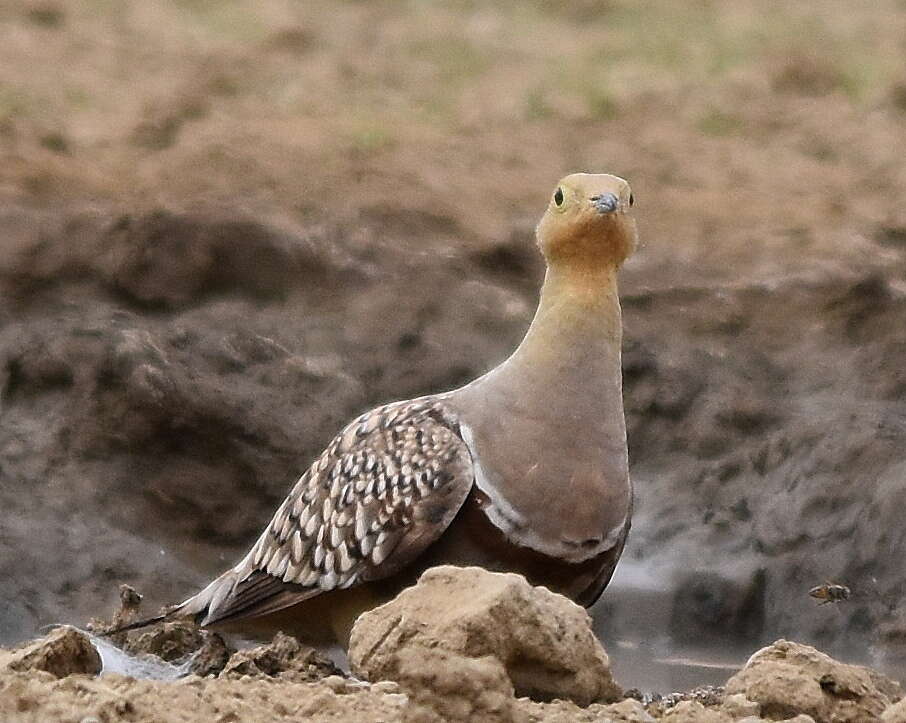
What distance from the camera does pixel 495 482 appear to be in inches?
217

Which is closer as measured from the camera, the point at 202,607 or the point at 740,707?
the point at 740,707

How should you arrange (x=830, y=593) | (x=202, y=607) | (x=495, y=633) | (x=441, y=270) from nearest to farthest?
1. (x=495, y=633)
2. (x=202, y=607)
3. (x=830, y=593)
4. (x=441, y=270)

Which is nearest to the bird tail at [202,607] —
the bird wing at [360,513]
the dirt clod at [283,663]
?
the bird wing at [360,513]

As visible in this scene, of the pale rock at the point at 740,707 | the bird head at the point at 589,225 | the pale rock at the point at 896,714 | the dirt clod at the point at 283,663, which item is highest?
the bird head at the point at 589,225

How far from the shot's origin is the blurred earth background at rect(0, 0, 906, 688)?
26.0 ft

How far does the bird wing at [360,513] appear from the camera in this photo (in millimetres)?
5551

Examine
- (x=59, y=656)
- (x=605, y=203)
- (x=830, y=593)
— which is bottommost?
(x=830, y=593)

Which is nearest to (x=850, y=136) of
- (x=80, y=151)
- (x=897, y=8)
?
(x=897, y=8)

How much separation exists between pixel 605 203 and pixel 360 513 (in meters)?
1.18

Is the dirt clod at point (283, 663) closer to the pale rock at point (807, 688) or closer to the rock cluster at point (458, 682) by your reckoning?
the rock cluster at point (458, 682)

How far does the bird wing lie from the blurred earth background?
1611 mm

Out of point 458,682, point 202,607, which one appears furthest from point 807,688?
point 202,607

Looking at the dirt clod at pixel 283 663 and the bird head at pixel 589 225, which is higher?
the bird head at pixel 589 225

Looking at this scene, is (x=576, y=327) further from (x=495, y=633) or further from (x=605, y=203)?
(x=495, y=633)
